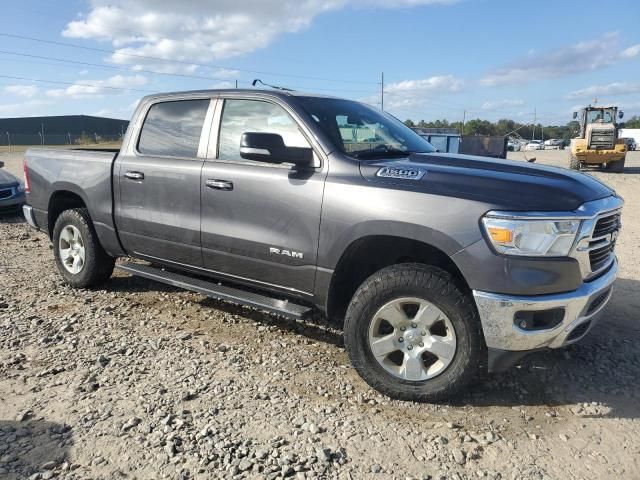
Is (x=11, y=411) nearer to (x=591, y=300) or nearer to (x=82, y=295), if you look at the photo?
(x=82, y=295)

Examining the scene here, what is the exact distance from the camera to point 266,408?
10.6 ft

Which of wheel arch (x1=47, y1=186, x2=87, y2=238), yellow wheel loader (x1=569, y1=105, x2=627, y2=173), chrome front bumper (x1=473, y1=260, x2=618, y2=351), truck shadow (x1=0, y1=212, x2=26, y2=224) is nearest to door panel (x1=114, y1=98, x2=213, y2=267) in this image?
wheel arch (x1=47, y1=186, x2=87, y2=238)

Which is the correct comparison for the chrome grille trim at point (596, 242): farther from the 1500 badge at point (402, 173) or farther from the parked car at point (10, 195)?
the parked car at point (10, 195)

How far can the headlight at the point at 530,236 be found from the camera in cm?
289

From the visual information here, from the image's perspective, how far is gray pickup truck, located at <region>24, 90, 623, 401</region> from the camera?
2.96 metres

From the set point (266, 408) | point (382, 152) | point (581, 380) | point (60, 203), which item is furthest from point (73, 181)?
point (581, 380)

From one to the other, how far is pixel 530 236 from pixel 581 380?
1397 mm

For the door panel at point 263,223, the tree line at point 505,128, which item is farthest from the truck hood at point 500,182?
the tree line at point 505,128

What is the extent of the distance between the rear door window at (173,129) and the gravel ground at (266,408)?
4.95ft

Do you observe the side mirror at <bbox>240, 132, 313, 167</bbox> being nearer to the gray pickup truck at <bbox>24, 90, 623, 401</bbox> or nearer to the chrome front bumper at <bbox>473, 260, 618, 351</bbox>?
the gray pickup truck at <bbox>24, 90, 623, 401</bbox>

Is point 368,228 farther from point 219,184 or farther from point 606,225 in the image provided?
point 606,225

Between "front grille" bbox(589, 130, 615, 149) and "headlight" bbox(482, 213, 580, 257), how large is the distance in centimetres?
2244

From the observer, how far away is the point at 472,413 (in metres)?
3.23

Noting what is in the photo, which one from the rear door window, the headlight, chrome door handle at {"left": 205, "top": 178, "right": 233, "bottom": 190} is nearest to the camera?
the headlight
